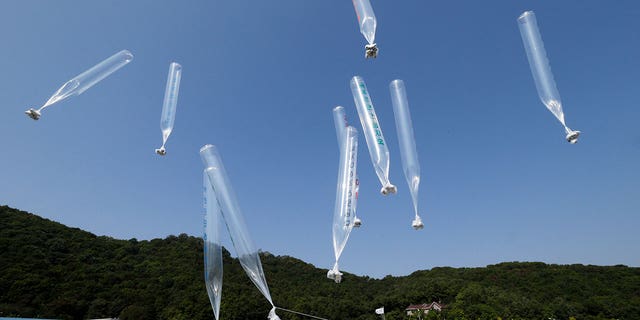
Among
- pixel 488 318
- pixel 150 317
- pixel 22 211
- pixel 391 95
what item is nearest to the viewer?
pixel 391 95

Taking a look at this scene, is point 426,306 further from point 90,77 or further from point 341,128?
point 90,77

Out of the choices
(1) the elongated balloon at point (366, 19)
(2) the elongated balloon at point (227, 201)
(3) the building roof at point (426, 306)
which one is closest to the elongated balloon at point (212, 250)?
(2) the elongated balloon at point (227, 201)

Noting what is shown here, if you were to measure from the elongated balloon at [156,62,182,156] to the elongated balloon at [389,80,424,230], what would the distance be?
6176 mm

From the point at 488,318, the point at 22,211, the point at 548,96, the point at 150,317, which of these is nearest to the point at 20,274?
the point at 150,317

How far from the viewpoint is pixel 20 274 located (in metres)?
40.7

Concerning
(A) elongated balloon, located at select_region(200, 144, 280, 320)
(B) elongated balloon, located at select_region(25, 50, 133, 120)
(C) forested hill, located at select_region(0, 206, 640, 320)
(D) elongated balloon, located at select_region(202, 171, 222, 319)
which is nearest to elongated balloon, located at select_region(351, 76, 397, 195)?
(A) elongated balloon, located at select_region(200, 144, 280, 320)

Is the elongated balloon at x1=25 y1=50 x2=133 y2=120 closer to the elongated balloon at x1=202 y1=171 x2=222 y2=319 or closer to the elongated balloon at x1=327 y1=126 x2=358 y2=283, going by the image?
the elongated balloon at x1=202 y1=171 x2=222 y2=319

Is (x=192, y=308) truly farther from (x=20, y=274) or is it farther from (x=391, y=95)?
(x=391, y=95)

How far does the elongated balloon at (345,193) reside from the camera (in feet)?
26.6

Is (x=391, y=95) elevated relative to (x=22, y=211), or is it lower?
lower

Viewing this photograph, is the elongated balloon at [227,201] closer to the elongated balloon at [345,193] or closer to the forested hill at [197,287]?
the elongated balloon at [345,193]

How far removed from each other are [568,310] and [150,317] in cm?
5838

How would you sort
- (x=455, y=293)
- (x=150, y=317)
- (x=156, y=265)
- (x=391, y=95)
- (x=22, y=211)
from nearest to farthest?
(x=391, y=95) < (x=150, y=317) < (x=156, y=265) < (x=22, y=211) < (x=455, y=293)

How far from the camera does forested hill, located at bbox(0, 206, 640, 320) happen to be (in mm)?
41750
